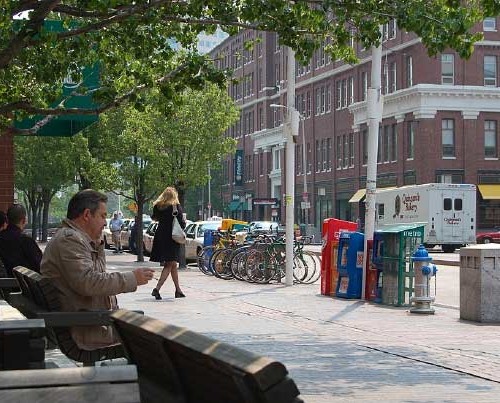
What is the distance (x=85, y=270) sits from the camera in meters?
6.82

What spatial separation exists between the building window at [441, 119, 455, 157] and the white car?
3366cm

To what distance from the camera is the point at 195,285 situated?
77.4 ft

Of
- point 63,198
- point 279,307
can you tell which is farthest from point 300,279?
point 63,198

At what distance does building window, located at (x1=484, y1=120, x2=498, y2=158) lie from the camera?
70.2 meters

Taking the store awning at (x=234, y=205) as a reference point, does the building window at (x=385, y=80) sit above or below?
above

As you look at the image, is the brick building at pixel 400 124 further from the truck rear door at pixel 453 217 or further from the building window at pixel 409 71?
the truck rear door at pixel 453 217

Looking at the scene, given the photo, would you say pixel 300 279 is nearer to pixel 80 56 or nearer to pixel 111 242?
pixel 80 56

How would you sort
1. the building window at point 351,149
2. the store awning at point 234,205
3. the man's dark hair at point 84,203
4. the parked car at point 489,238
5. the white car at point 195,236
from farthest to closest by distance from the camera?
1. the store awning at point 234,205
2. the building window at point 351,149
3. the parked car at point 489,238
4. the white car at point 195,236
5. the man's dark hair at point 84,203

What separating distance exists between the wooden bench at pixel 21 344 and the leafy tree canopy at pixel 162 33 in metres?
6.25

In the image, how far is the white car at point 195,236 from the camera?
119 ft

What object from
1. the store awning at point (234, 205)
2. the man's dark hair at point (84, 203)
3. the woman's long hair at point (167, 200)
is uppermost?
the store awning at point (234, 205)

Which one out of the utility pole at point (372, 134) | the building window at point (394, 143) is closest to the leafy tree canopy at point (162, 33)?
the utility pole at point (372, 134)

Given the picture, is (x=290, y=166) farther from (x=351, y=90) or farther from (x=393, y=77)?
(x=351, y=90)

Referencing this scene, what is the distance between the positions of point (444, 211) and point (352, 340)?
1694 inches
